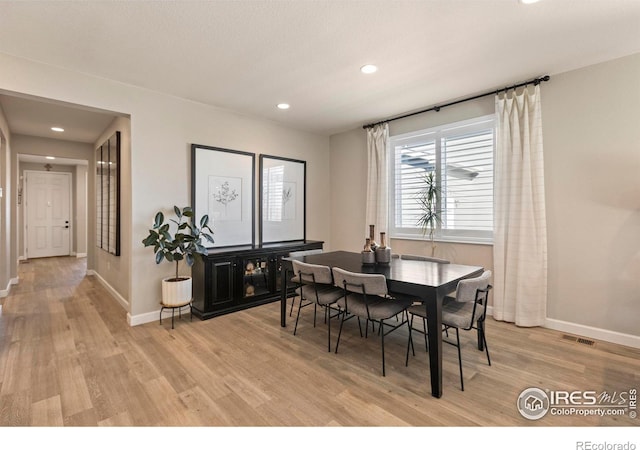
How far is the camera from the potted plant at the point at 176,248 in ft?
11.3

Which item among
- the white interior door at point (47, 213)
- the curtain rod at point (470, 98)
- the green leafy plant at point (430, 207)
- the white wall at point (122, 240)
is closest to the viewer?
the curtain rod at point (470, 98)

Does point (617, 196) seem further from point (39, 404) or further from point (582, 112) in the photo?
point (39, 404)

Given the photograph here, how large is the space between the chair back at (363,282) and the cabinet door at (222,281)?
181 centimetres

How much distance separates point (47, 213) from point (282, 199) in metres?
7.59

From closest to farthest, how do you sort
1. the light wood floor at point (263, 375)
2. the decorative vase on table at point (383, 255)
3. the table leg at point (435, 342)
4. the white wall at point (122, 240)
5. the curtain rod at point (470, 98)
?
1. the light wood floor at point (263, 375)
2. the table leg at point (435, 342)
3. the decorative vase on table at point (383, 255)
4. the curtain rod at point (470, 98)
5. the white wall at point (122, 240)

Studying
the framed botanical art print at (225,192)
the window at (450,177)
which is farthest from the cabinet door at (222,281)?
the window at (450,177)

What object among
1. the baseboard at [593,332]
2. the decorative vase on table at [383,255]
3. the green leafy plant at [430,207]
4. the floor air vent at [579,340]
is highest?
the green leafy plant at [430,207]

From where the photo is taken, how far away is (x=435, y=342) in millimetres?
2133

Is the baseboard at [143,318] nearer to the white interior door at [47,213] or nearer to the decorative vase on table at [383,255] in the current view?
the decorative vase on table at [383,255]

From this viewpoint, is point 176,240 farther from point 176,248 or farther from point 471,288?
point 471,288

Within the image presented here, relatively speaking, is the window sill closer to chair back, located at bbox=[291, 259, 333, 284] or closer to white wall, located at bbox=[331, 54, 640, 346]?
white wall, located at bbox=[331, 54, 640, 346]

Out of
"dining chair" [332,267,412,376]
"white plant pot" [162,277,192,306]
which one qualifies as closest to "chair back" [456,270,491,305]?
"dining chair" [332,267,412,376]

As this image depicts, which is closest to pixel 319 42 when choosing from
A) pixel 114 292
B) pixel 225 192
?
pixel 225 192

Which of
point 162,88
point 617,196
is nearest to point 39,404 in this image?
point 162,88
